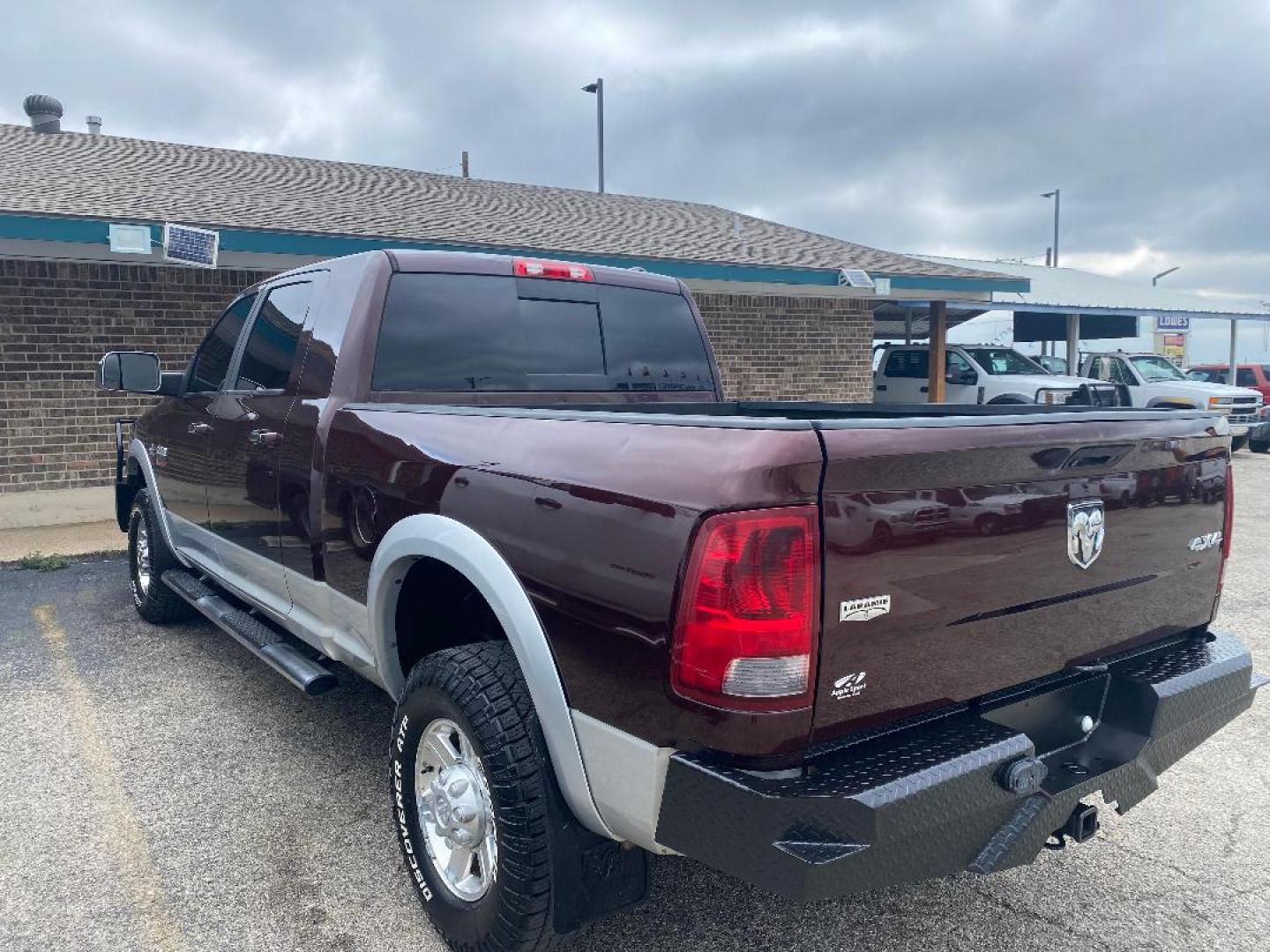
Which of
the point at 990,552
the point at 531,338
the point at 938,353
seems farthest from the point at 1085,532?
the point at 938,353

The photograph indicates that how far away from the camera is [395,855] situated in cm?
325

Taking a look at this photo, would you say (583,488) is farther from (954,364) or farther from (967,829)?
(954,364)

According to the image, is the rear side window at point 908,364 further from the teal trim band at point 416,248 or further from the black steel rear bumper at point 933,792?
the black steel rear bumper at point 933,792

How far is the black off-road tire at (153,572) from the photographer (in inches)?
221

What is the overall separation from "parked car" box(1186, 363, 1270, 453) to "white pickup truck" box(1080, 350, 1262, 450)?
188mm

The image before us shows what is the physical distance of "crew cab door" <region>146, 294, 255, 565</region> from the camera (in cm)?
468

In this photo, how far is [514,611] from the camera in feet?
7.84

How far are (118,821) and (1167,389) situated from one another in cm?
1858

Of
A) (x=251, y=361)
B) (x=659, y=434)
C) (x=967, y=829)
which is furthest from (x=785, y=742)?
(x=251, y=361)

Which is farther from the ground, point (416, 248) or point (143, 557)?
point (416, 248)

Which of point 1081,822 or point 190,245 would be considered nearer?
point 1081,822

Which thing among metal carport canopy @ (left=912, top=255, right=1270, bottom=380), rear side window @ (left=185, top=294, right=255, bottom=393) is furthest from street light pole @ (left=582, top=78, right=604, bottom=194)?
rear side window @ (left=185, top=294, right=255, bottom=393)

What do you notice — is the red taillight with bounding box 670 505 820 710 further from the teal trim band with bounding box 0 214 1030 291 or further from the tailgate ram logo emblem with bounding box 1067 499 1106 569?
the teal trim band with bounding box 0 214 1030 291

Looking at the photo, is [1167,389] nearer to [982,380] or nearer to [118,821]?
[982,380]
